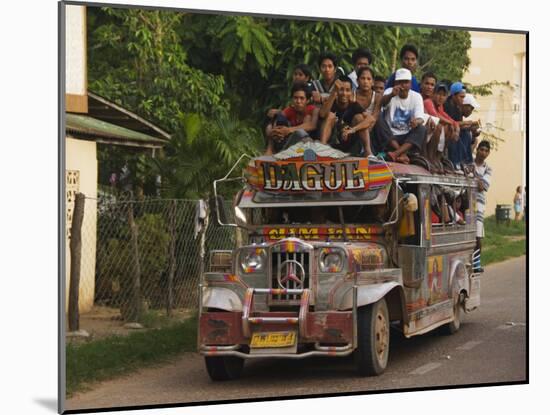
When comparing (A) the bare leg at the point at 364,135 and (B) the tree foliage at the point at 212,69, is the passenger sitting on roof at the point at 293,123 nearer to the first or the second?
(B) the tree foliage at the point at 212,69

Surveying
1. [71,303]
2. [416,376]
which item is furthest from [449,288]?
[71,303]

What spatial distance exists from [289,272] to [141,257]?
182 centimetres

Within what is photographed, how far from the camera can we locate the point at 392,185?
12.1m

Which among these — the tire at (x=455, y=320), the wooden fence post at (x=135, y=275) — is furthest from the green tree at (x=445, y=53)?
the wooden fence post at (x=135, y=275)

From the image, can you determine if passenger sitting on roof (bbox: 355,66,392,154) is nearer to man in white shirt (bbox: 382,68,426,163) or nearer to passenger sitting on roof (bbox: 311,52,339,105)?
man in white shirt (bbox: 382,68,426,163)

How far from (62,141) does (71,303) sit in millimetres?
1509

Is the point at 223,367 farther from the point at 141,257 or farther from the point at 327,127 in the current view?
the point at 327,127

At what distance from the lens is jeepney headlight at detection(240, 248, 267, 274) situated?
37.2ft

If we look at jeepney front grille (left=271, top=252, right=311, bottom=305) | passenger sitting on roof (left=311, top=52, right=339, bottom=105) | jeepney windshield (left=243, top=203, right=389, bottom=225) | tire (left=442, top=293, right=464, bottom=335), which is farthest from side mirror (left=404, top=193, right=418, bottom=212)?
tire (left=442, top=293, right=464, bottom=335)

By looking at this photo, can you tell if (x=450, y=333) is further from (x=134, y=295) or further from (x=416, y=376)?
(x=134, y=295)

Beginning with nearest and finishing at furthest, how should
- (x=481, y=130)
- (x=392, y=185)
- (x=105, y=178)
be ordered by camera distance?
(x=105, y=178) → (x=392, y=185) → (x=481, y=130)

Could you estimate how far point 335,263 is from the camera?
11281 millimetres

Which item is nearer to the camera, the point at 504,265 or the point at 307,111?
the point at 307,111

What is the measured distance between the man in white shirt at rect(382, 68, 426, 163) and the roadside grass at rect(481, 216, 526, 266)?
147 centimetres
